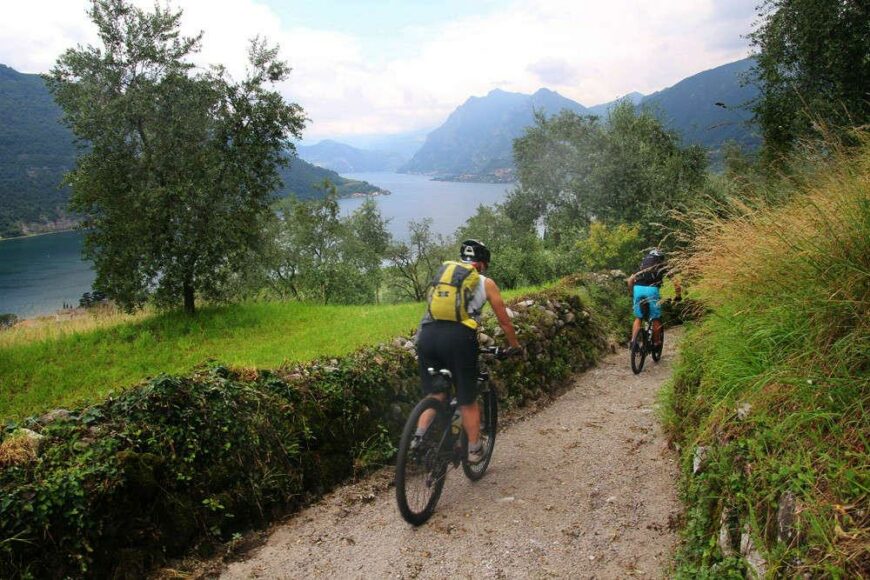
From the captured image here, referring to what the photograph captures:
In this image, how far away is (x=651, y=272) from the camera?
10.1m

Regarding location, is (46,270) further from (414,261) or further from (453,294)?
(453,294)

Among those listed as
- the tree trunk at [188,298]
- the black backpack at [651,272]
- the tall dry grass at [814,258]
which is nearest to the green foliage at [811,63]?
the black backpack at [651,272]

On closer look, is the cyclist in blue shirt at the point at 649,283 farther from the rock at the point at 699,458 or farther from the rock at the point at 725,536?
the rock at the point at 725,536

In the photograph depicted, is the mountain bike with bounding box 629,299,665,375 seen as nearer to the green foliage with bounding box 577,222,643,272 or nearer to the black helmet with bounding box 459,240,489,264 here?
the black helmet with bounding box 459,240,489,264

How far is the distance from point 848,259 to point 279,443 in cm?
532

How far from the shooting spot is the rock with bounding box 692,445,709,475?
414 centimetres

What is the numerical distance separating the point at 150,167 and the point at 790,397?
13.9 metres

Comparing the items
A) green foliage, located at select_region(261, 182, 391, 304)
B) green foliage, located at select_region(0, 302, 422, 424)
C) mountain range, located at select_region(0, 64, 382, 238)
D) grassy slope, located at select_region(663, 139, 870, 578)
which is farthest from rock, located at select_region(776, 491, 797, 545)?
mountain range, located at select_region(0, 64, 382, 238)

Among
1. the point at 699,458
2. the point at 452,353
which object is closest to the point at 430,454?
the point at 452,353

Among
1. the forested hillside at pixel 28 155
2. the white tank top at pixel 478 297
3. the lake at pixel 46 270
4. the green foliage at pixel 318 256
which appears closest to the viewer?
the white tank top at pixel 478 297

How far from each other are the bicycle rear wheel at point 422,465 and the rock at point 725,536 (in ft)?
7.81

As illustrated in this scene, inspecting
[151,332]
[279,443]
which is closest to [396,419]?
[279,443]

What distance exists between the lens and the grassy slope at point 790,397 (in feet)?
9.07

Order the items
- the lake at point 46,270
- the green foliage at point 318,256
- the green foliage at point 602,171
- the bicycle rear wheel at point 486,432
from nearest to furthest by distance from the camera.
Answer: the bicycle rear wheel at point 486,432
the green foliage at point 602,171
the green foliage at point 318,256
the lake at point 46,270
